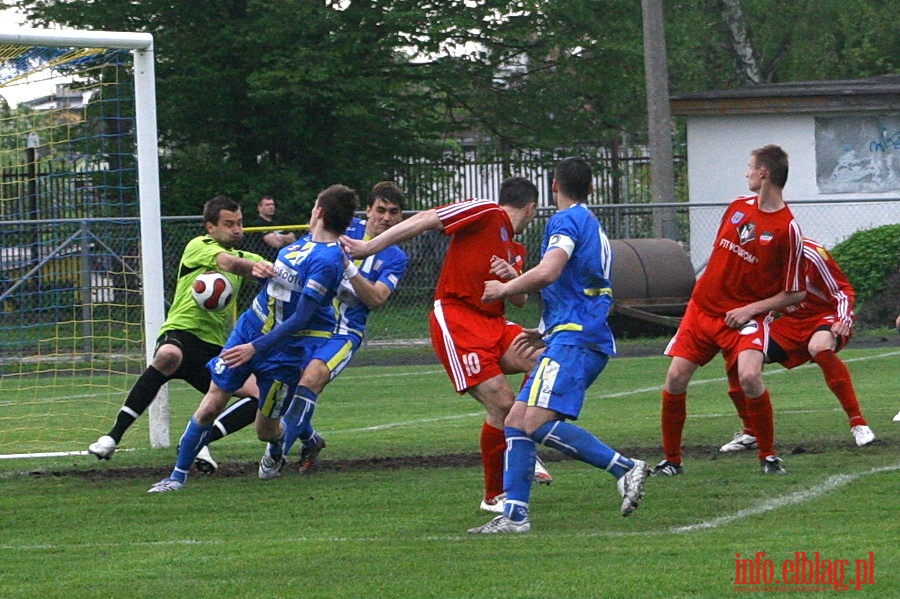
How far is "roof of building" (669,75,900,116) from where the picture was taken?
2467 centimetres

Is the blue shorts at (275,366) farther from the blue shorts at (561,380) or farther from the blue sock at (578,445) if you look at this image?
the blue sock at (578,445)

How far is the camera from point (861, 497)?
7.59 meters

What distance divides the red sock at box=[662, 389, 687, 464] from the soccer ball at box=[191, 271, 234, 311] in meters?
2.94

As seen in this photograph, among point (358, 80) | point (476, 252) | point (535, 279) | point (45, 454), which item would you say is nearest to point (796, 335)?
point (476, 252)

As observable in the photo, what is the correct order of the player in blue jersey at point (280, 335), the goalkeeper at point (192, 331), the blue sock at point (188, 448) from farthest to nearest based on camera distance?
the goalkeeper at point (192, 331)
the blue sock at point (188, 448)
the player in blue jersey at point (280, 335)

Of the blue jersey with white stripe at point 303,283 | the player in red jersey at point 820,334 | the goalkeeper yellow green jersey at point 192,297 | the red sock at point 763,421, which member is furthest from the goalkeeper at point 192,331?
the player in red jersey at point 820,334

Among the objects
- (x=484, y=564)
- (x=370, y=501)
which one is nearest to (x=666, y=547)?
(x=484, y=564)

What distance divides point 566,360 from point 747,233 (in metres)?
2.02

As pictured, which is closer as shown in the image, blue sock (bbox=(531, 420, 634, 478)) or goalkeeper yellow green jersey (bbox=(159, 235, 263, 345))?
blue sock (bbox=(531, 420, 634, 478))

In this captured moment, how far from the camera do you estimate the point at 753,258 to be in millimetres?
8484

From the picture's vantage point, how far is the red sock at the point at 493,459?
25.4 ft

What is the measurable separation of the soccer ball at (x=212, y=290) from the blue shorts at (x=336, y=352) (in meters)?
0.79

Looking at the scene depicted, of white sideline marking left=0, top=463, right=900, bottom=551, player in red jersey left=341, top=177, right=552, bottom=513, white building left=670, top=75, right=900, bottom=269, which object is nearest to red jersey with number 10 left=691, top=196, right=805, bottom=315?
player in red jersey left=341, top=177, right=552, bottom=513

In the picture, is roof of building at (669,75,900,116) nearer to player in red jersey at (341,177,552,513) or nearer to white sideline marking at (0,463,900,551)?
player in red jersey at (341,177,552,513)
